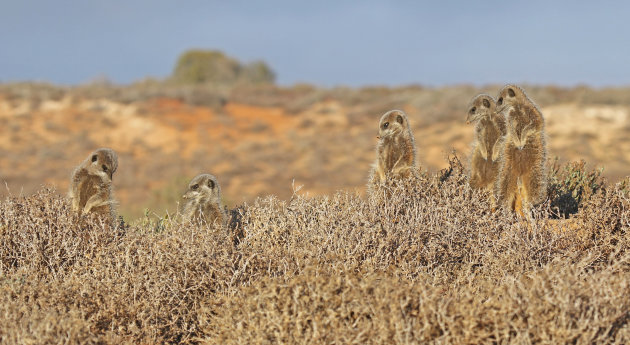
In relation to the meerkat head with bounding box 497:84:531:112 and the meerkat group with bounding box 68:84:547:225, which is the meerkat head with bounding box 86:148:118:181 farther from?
the meerkat head with bounding box 497:84:531:112

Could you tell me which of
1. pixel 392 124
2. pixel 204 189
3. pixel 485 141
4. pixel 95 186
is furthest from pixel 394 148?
pixel 95 186

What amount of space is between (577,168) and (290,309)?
21.3 ft

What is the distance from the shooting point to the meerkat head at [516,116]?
8124 millimetres

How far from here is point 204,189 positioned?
866cm

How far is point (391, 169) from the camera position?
8969 mm

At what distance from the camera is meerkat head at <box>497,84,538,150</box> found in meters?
8.12

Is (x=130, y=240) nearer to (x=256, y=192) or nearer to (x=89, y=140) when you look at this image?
(x=256, y=192)

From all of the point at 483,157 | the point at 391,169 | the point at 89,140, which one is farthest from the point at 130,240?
the point at 89,140

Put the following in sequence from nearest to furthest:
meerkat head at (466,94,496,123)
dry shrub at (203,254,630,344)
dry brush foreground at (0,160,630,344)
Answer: dry shrub at (203,254,630,344) → dry brush foreground at (0,160,630,344) → meerkat head at (466,94,496,123)

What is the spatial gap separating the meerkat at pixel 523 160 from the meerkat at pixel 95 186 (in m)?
4.76

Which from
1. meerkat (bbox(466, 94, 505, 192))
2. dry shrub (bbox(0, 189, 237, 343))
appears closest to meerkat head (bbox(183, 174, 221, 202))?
dry shrub (bbox(0, 189, 237, 343))

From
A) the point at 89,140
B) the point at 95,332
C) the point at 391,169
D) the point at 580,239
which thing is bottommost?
the point at 95,332

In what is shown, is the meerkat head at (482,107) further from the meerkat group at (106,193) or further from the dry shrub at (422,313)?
the dry shrub at (422,313)

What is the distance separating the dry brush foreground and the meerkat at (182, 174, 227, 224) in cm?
37
